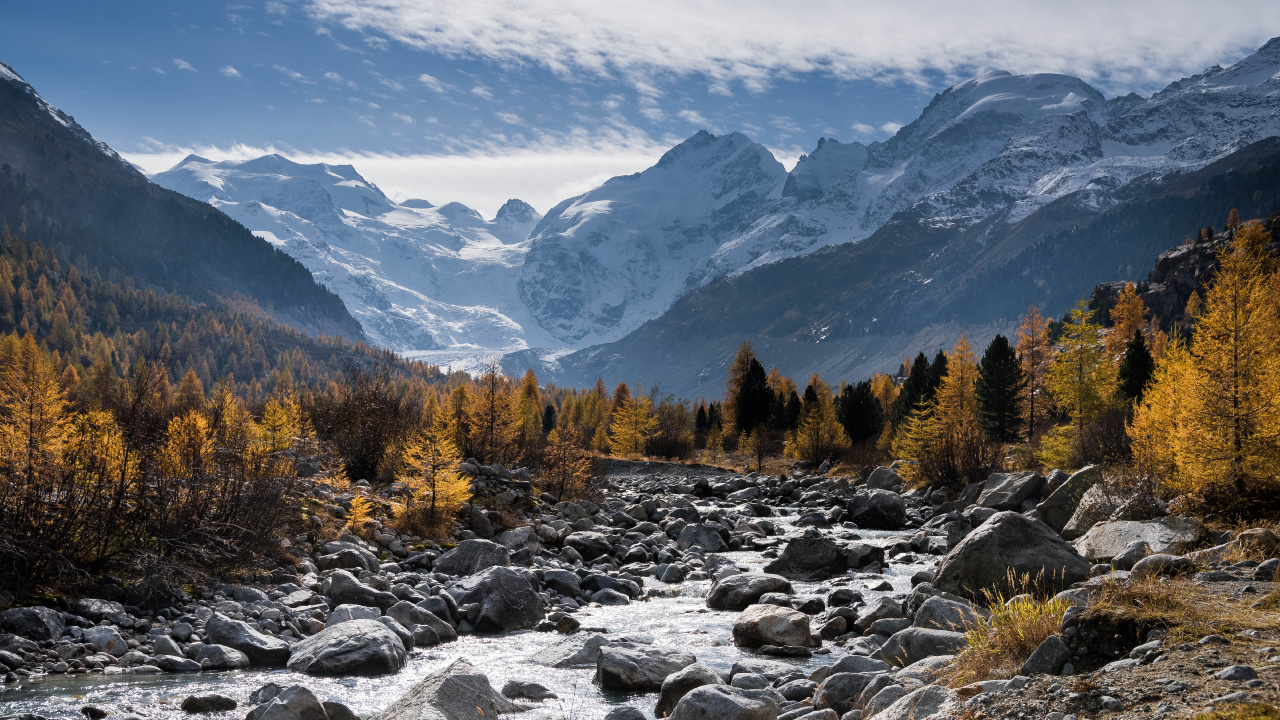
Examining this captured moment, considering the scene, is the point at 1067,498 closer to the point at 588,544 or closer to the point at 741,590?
the point at 741,590

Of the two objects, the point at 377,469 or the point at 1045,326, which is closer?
the point at 377,469

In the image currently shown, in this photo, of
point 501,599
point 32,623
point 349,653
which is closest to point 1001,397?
point 501,599

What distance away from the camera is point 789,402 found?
302 feet

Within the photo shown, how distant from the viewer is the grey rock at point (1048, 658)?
7414 millimetres

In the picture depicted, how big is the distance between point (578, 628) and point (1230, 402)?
50.2ft

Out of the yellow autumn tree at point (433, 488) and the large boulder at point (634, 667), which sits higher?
the yellow autumn tree at point (433, 488)

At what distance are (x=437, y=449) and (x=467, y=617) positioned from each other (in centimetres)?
783

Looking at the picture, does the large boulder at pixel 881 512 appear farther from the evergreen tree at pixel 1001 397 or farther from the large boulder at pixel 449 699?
the evergreen tree at pixel 1001 397

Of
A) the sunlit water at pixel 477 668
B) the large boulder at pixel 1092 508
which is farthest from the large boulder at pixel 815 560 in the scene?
the large boulder at pixel 1092 508

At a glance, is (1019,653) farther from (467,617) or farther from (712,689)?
(467,617)

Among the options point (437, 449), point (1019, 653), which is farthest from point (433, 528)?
point (1019, 653)

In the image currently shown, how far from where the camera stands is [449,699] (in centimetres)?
887

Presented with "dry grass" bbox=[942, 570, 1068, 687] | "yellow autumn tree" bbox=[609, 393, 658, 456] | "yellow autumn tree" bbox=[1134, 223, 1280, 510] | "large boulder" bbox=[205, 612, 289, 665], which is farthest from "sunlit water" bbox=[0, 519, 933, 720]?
"yellow autumn tree" bbox=[609, 393, 658, 456]

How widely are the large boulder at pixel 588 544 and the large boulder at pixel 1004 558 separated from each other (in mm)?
11318
